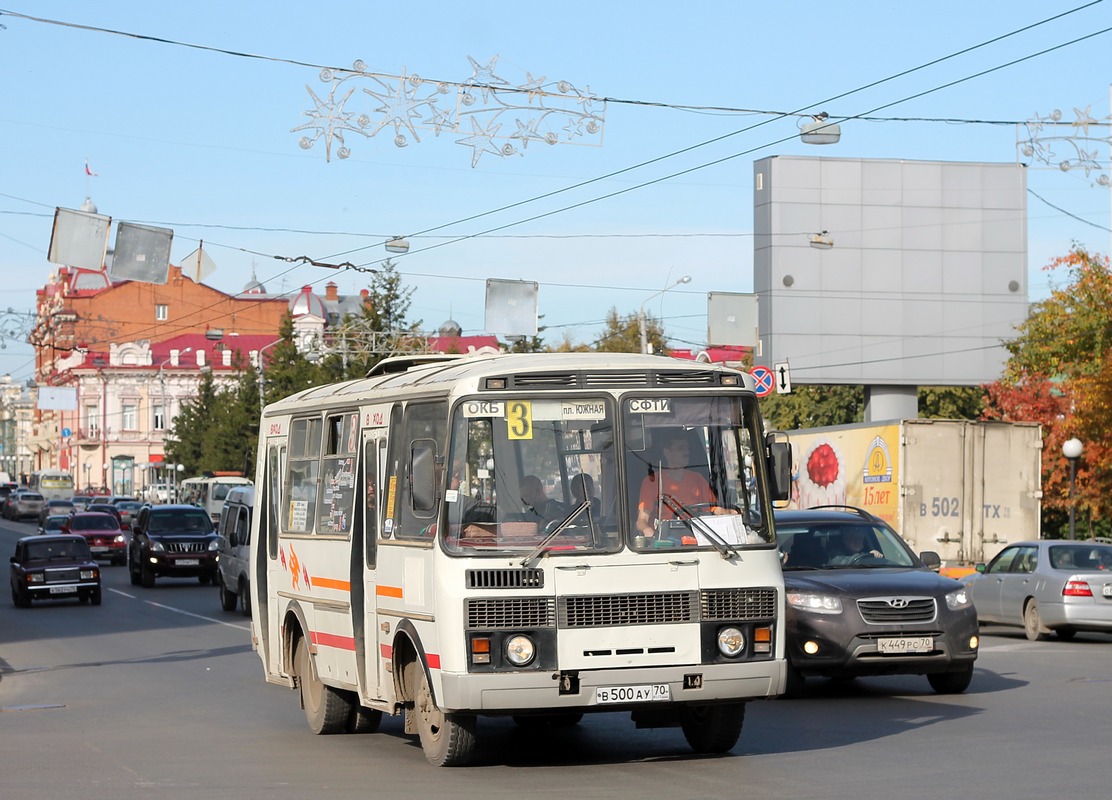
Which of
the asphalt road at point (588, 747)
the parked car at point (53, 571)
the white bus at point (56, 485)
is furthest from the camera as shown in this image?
the white bus at point (56, 485)

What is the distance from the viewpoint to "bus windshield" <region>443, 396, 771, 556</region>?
10719 millimetres

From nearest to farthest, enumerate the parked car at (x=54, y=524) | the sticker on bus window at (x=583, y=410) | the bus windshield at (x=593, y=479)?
the bus windshield at (x=593, y=479) < the sticker on bus window at (x=583, y=410) < the parked car at (x=54, y=524)

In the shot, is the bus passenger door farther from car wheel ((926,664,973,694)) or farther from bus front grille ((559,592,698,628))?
car wheel ((926,664,973,694))

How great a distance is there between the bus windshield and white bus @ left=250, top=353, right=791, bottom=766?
0.04 ft

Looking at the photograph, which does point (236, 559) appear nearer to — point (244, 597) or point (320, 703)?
point (244, 597)

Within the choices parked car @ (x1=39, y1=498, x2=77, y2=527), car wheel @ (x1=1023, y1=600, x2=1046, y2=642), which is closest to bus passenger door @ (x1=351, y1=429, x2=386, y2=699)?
car wheel @ (x1=1023, y1=600, x2=1046, y2=642)

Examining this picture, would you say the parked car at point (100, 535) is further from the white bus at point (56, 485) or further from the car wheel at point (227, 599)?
A: the white bus at point (56, 485)

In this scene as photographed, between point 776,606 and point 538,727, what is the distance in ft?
10.1

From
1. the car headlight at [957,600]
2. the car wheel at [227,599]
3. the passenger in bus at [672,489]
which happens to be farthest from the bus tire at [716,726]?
the car wheel at [227,599]

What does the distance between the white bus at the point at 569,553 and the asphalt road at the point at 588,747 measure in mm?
485

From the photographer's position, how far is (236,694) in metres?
17.7

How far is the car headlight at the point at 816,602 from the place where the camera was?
1503 cm

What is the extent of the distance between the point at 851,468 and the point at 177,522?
16.7 metres

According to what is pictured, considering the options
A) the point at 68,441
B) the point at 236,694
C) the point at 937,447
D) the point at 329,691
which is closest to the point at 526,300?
the point at 937,447
